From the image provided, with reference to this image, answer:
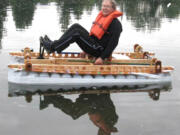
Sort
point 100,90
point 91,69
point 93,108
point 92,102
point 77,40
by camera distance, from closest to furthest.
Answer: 1. point 93,108
2. point 92,102
3. point 100,90
4. point 91,69
5. point 77,40

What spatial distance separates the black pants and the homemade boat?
0.42 m

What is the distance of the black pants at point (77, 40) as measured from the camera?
839 centimetres

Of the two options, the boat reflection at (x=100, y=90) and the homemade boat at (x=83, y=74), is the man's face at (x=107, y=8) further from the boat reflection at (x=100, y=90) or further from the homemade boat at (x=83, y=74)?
the boat reflection at (x=100, y=90)

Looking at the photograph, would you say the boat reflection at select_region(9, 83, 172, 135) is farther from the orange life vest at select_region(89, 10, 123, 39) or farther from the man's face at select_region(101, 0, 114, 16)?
the man's face at select_region(101, 0, 114, 16)

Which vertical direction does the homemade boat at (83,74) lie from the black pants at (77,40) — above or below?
below

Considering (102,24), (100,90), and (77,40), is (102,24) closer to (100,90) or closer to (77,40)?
(77,40)

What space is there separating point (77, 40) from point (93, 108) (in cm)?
234

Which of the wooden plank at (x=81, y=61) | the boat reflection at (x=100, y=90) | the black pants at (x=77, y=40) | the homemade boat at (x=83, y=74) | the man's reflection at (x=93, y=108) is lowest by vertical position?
the man's reflection at (x=93, y=108)

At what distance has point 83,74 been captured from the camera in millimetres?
8328

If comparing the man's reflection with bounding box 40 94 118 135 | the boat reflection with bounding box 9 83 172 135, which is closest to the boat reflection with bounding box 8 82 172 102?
the boat reflection with bounding box 9 83 172 135

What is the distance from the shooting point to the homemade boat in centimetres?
802

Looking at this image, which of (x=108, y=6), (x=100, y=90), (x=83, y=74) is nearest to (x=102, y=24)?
(x=108, y=6)

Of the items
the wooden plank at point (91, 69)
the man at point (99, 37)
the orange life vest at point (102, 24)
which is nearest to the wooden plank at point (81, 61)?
the man at point (99, 37)

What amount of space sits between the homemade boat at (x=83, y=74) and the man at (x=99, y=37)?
14.9 inches
